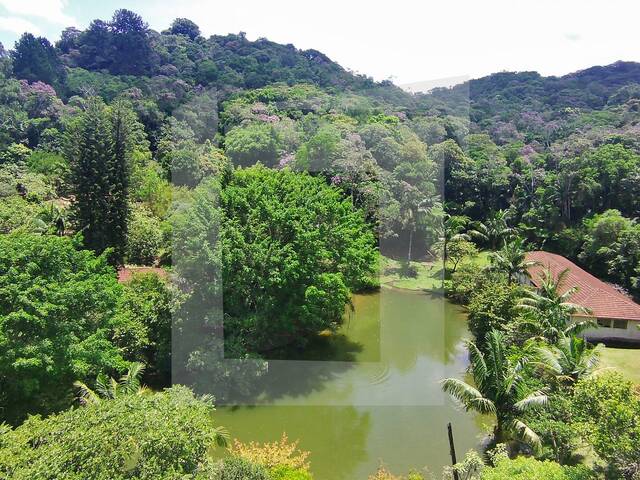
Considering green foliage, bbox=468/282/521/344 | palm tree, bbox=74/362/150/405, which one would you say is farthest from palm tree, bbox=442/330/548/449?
palm tree, bbox=74/362/150/405

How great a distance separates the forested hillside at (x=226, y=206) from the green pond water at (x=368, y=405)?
1064 mm

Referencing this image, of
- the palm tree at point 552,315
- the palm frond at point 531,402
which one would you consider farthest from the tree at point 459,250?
the palm frond at point 531,402

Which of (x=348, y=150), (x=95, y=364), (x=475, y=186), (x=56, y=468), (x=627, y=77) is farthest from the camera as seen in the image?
(x=627, y=77)

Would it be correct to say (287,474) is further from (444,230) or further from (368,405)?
(444,230)

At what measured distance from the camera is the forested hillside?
9438 mm

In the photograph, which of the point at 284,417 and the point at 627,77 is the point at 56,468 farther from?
the point at 627,77

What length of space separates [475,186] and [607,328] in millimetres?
16307

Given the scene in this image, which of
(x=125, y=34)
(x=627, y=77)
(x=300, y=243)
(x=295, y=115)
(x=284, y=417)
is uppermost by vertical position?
(x=125, y=34)

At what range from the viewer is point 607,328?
49.0ft

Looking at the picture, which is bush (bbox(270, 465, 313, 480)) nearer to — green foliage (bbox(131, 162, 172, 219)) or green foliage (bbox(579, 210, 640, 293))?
green foliage (bbox(579, 210, 640, 293))

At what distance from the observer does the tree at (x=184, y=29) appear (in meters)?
68.1

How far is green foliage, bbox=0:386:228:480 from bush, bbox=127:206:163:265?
558 inches

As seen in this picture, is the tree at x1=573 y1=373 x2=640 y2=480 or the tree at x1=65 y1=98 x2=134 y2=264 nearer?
the tree at x1=573 y1=373 x2=640 y2=480

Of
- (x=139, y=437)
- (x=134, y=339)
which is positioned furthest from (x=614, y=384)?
(x=134, y=339)
